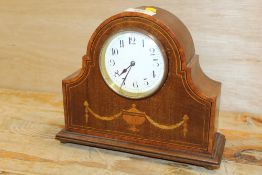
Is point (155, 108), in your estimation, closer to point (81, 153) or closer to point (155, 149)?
point (155, 149)

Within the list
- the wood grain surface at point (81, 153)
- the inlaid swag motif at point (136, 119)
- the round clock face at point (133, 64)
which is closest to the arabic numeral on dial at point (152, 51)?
the round clock face at point (133, 64)

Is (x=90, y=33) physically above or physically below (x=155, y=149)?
above

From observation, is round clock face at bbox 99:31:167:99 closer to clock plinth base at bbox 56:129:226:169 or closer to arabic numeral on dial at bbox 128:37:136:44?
arabic numeral on dial at bbox 128:37:136:44

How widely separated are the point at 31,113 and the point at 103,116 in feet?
1.02

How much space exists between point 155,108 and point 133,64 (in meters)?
0.11

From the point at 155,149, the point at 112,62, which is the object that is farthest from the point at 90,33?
the point at 155,149

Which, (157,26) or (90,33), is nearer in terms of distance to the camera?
(157,26)

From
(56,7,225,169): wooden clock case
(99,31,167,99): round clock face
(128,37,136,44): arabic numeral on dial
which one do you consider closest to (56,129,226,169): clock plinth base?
(56,7,225,169): wooden clock case

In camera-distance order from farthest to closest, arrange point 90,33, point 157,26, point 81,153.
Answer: point 90,33 < point 81,153 < point 157,26

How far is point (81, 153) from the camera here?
2.84 feet

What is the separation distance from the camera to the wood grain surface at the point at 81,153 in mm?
797

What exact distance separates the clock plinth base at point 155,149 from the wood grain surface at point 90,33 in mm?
250

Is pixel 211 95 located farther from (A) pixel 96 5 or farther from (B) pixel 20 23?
(B) pixel 20 23

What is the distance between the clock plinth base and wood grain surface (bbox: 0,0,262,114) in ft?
0.82
